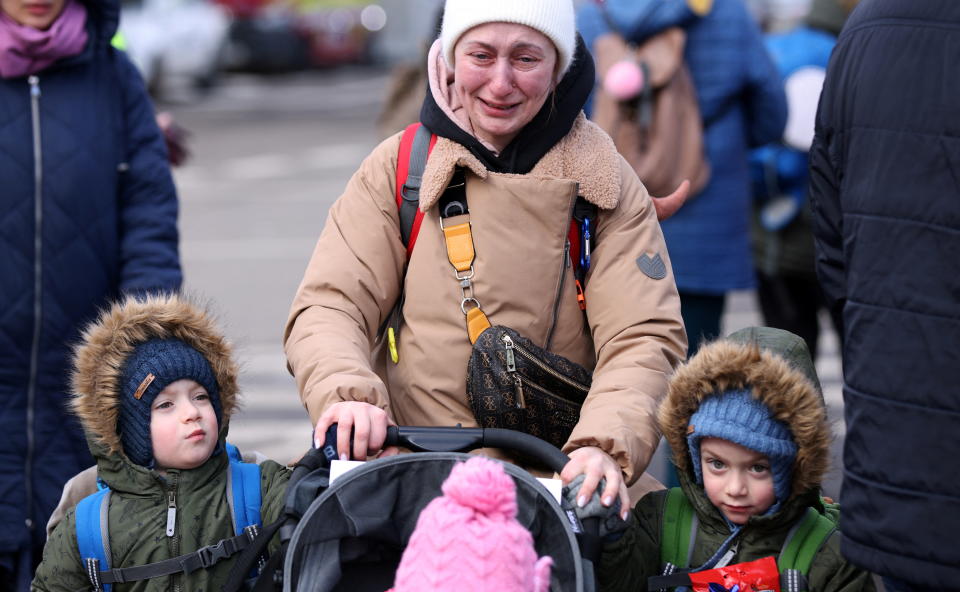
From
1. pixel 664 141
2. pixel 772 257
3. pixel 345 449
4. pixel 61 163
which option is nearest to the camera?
pixel 345 449

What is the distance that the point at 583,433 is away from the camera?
3.19 meters

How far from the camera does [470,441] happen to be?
3182 millimetres

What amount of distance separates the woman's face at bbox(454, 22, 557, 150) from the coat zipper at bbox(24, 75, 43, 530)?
147 centimetres

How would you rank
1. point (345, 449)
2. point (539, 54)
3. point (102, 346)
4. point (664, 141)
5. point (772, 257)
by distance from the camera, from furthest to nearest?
point (772, 257)
point (664, 141)
point (102, 346)
point (539, 54)
point (345, 449)

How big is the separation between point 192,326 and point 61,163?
3.01 ft

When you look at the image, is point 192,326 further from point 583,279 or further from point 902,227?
point 902,227

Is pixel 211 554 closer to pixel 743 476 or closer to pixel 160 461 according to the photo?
pixel 160 461

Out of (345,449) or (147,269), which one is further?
(147,269)

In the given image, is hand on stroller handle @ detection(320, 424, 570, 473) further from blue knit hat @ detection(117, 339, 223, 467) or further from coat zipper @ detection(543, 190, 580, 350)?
blue knit hat @ detection(117, 339, 223, 467)

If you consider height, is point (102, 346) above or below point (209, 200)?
above

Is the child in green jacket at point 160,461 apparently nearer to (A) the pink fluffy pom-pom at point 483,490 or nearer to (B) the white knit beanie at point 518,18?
(A) the pink fluffy pom-pom at point 483,490

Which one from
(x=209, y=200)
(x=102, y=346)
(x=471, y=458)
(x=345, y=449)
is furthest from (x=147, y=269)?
(x=209, y=200)

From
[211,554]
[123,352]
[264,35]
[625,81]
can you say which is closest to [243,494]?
[211,554]

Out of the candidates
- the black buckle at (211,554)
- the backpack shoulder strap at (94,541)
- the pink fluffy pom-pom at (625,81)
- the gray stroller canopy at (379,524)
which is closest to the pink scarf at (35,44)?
the backpack shoulder strap at (94,541)
